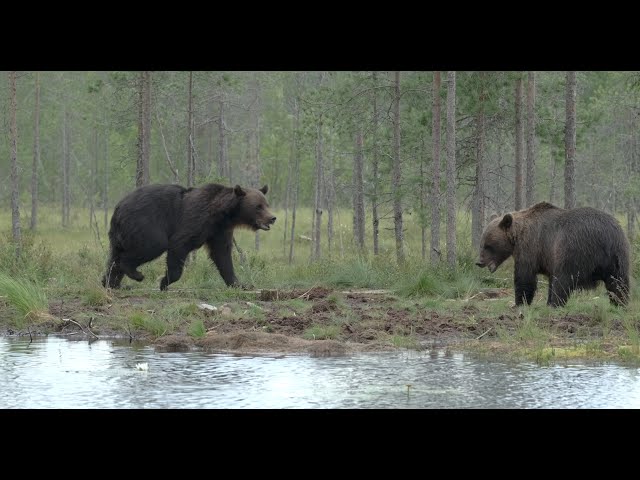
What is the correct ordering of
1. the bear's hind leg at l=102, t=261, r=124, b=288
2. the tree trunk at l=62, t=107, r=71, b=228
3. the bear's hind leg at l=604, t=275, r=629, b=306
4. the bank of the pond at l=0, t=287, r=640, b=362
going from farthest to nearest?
1. the tree trunk at l=62, t=107, r=71, b=228
2. the bear's hind leg at l=102, t=261, r=124, b=288
3. the bear's hind leg at l=604, t=275, r=629, b=306
4. the bank of the pond at l=0, t=287, r=640, b=362

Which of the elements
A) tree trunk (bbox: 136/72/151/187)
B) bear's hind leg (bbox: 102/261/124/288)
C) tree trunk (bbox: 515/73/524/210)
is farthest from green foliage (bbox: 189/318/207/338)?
tree trunk (bbox: 515/73/524/210)

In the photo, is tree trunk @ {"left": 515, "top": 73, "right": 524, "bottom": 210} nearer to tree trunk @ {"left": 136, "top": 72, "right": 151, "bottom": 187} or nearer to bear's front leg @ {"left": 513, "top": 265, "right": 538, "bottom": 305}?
bear's front leg @ {"left": 513, "top": 265, "right": 538, "bottom": 305}

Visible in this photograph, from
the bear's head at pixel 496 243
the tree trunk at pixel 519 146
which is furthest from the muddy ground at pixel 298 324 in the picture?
the tree trunk at pixel 519 146

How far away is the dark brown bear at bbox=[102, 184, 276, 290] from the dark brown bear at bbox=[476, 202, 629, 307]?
4.38 m

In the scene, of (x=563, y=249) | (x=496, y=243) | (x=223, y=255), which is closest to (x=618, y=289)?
(x=563, y=249)

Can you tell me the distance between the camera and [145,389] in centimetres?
916

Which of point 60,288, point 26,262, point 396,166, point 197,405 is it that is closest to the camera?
point 197,405

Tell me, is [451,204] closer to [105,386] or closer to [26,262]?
[26,262]

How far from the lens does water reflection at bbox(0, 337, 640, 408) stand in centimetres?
860

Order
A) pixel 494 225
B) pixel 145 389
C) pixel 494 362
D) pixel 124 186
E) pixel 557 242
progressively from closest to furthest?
pixel 145 389 → pixel 494 362 → pixel 557 242 → pixel 494 225 → pixel 124 186

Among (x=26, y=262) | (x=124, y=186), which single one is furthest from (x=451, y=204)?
(x=124, y=186)

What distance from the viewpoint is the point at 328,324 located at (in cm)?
1317

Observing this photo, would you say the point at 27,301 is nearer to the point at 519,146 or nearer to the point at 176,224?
the point at 176,224

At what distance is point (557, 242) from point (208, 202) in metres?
6.01
